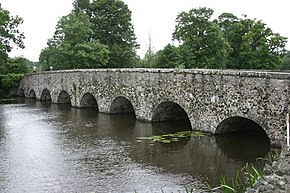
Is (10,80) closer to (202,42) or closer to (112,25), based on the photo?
(112,25)

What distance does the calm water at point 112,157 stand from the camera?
10188mm

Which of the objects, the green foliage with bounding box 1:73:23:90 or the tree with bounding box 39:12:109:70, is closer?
the tree with bounding box 39:12:109:70

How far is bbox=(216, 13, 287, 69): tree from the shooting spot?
34781mm

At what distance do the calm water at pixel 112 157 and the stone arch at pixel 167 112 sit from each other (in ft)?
1.94

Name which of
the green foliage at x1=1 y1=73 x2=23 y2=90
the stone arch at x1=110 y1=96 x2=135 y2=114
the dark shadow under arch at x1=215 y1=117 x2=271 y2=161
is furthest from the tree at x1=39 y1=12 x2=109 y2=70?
the dark shadow under arch at x1=215 y1=117 x2=271 y2=161

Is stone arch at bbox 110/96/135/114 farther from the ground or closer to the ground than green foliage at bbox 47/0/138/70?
closer to the ground

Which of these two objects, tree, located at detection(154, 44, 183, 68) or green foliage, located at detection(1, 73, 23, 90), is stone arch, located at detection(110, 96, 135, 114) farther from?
green foliage, located at detection(1, 73, 23, 90)

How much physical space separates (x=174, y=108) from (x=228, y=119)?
184 inches

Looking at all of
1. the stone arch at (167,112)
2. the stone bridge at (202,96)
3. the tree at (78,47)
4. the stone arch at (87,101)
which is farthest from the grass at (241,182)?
the tree at (78,47)

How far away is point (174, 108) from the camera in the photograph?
19.5 m

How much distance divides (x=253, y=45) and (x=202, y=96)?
2280 centimetres

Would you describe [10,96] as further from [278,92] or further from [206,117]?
[278,92]

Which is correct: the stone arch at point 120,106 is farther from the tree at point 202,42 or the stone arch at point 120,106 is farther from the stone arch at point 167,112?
the tree at point 202,42

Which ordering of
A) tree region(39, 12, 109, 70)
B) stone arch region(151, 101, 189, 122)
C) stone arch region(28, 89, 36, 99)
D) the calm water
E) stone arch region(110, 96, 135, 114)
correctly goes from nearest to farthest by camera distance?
the calm water, stone arch region(151, 101, 189, 122), stone arch region(110, 96, 135, 114), tree region(39, 12, 109, 70), stone arch region(28, 89, 36, 99)
